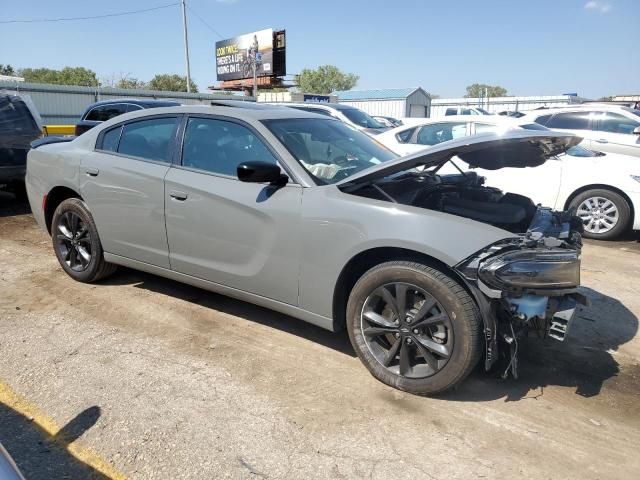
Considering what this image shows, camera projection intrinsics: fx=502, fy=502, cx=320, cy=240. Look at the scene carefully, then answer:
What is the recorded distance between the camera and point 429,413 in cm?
281

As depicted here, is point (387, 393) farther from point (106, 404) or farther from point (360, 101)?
point (360, 101)

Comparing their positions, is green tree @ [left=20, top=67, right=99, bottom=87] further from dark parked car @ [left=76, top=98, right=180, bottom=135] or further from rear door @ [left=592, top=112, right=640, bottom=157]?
rear door @ [left=592, top=112, right=640, bottom=157]

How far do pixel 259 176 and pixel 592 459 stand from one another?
2.37 metres

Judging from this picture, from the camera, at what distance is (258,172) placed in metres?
3.16

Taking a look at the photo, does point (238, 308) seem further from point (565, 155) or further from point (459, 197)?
point (565, 155)

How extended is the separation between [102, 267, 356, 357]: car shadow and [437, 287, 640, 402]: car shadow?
90cm

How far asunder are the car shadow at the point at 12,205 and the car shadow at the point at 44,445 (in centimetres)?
629

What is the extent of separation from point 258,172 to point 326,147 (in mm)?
791

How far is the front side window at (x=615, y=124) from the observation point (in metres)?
10.1

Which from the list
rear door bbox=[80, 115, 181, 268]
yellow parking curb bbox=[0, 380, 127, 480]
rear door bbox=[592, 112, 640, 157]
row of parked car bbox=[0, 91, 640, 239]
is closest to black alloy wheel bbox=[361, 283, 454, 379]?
yellow parking curb bbox=[0, 380, 127, 480]

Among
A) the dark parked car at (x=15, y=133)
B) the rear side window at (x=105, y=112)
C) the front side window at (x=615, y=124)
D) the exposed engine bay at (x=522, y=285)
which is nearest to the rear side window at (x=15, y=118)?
the dark parked car at (x=15, y=133)

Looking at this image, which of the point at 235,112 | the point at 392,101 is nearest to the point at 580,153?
the point at 235,112

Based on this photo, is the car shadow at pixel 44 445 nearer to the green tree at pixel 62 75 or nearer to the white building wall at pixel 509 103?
the white building wall at pixel 509 103

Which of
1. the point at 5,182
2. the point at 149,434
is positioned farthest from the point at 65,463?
the point at 5,182
